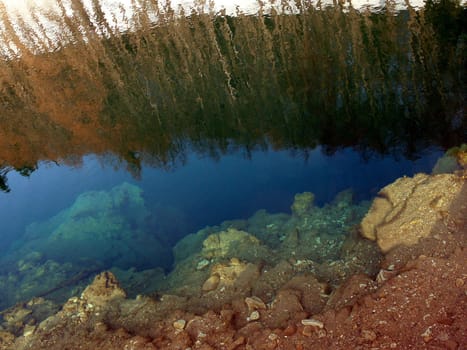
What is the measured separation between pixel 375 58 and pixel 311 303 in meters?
6.58

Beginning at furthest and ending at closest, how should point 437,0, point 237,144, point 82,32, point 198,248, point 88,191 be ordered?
point 82,32 < point 437,0 < point 88,191 < point 237,144 < point 198,248

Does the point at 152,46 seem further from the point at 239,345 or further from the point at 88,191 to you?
the point at 239,345

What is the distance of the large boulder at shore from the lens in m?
4.20

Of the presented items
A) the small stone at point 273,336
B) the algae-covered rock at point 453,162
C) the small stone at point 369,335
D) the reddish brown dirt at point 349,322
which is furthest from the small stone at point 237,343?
the algae-covered rock at point 453,162

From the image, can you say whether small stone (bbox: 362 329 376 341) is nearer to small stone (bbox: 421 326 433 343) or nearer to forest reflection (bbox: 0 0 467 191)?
small stone (bbox: 421 326 433 343)

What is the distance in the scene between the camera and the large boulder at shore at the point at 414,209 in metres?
4.20

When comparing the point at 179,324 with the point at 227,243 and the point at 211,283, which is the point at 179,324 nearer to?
the point at 211,283

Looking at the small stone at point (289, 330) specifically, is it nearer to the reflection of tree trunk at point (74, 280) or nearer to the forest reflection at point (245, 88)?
the reflection of tree trunk at point (74, 280)

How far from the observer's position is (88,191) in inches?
326

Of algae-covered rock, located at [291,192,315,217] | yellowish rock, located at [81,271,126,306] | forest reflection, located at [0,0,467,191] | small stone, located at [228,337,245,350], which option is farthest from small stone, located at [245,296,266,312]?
forest reflection, located at [0,0,467,191]

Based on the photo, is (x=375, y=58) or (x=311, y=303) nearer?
(x=311, y=303)

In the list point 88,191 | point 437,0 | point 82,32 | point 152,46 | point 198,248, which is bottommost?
point 198,248

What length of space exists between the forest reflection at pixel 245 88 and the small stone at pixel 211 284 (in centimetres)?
331

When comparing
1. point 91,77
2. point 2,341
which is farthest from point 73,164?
point 2,341
